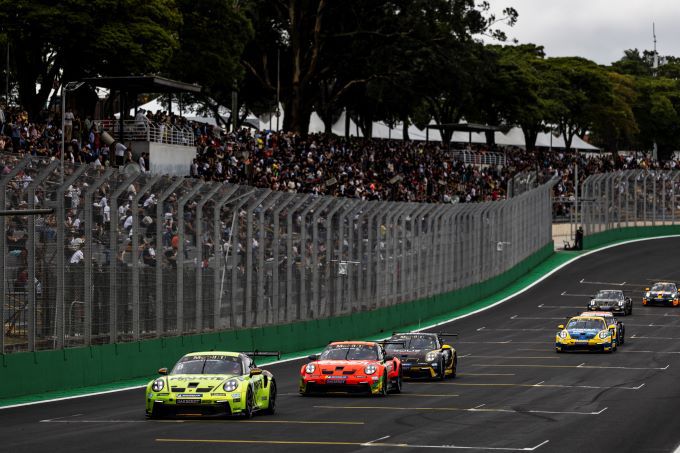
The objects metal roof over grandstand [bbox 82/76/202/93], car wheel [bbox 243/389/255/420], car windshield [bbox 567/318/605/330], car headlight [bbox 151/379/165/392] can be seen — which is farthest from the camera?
metal roof over grandstand [bbox 82/76/202/93]

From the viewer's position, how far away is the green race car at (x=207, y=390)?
72.9 feet

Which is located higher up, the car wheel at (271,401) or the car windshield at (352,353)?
the car windshield at (352,353)

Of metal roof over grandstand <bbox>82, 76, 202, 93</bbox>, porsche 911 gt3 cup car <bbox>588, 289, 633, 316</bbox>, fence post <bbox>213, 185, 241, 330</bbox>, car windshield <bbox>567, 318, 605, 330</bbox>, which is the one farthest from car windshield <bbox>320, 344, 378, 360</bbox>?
porsche 911 gt3 cup car <bbox>588, 289, 633, 316</bbox>

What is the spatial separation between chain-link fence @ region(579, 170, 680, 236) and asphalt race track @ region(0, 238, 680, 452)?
5475 centimetres

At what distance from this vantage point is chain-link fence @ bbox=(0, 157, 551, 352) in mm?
26578

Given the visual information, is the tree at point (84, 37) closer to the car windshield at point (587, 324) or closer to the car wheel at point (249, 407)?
the car windshield at point (587, 324)

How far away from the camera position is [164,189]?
31359mm

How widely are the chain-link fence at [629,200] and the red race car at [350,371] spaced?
6821 centimetres

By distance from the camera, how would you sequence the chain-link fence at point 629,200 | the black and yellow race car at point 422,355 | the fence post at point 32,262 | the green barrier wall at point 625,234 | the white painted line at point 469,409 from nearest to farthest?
the white painted line at point 469,409 → the fence post at point 32,262 → the black and yellow race car at point 422,355 → the green barrier wall at point 625,234 → the chain-link fence at point 629,200

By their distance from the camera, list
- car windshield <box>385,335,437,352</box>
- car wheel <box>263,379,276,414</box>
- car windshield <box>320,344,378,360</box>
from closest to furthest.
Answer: car wheel <box>263,379,276,414</box>, car windshield <box>320,344,378,360</box>, car windshield <box>385,335,437,352</box>

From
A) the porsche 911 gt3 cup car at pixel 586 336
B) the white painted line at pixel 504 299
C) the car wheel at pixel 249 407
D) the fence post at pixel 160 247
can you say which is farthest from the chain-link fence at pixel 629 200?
the car wheel at pixel 249 407

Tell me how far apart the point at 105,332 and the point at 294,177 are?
2935cm

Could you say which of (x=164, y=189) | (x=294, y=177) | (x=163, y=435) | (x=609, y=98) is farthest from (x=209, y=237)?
(x=609, y=98)

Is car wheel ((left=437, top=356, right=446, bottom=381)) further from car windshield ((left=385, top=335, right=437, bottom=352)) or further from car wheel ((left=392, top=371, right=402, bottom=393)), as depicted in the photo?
car wheel ((left=392, top=371, right=402, bottom=393))
